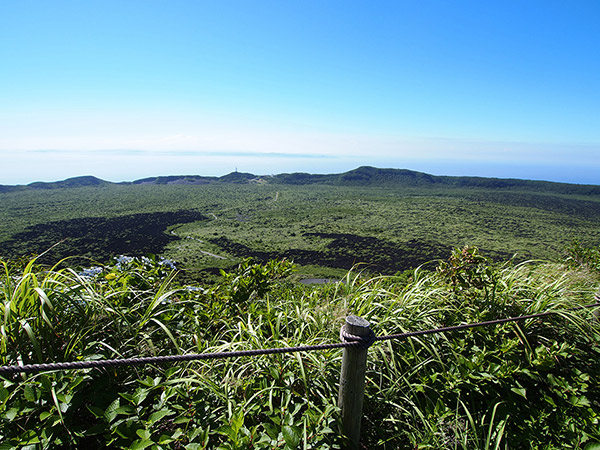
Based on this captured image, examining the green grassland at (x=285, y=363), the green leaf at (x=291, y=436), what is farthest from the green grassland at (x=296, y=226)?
the green leaf at (x=291, y=436)

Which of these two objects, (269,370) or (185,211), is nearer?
(269,370)

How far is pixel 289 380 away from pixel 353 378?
0.34 metres

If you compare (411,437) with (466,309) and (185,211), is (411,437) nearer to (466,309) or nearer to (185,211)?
(466,309)

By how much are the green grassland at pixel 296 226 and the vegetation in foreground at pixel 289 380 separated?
15866 mm

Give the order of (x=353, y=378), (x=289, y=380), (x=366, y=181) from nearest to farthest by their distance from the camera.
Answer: (x=353, y=378) < (x=289, y=380) < (x=366, y=181)

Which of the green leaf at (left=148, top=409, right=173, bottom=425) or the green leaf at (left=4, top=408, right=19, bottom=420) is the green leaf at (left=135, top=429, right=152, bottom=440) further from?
the green leaf at (left=4, top=408, right=19, bottom=420)

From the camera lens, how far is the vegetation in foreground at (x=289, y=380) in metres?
1.13

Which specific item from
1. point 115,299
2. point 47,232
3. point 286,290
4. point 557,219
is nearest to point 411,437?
point 115,299

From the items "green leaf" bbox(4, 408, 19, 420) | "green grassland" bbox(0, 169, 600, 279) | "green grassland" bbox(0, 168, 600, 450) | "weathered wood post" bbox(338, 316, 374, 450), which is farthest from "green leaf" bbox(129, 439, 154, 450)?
"green grassland" bbox(0, 169, 600, 279)

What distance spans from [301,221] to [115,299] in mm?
52965

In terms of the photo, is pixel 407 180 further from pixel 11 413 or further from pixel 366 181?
pixel 11 413

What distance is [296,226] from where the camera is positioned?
5097 cm

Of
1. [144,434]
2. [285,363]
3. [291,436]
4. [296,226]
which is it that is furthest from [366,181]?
[144,434]

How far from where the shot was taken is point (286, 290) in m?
3.17
